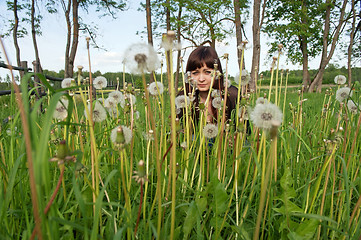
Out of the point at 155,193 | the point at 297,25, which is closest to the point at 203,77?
the point at 155,193

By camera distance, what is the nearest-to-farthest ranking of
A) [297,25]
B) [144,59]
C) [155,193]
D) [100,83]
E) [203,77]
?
[144,59]
[155,193]
[100,83]
[203,77]
[297,25]

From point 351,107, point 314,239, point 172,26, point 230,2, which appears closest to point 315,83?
point 230,2

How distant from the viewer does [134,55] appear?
2.15ft

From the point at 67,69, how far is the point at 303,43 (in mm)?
15603

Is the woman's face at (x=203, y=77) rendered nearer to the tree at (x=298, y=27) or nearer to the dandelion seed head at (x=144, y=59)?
the dandelion seed head at (x=144, y=59)

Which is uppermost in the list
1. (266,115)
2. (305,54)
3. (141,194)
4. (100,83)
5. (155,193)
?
(305,54)

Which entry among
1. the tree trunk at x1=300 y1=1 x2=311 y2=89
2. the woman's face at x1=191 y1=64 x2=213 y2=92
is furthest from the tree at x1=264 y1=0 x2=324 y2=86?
the woman's face at x1=191 y1=64 x2=213 y2=92

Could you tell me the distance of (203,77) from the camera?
8.83ft

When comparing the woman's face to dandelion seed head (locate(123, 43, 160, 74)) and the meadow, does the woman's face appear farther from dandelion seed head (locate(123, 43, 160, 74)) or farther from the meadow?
dandelion seed head (locate(123, 43, 160, 74))

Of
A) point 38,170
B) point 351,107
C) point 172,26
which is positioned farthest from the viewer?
point 172,26

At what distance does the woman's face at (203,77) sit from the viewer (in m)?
2.62

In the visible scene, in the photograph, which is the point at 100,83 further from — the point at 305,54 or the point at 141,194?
the point at 305,54

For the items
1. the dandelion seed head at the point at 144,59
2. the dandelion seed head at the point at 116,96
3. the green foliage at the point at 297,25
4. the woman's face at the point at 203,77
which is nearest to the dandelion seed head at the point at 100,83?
the dandelion seed head at the point at 116,96

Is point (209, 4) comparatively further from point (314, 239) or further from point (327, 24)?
point (314, 239)
